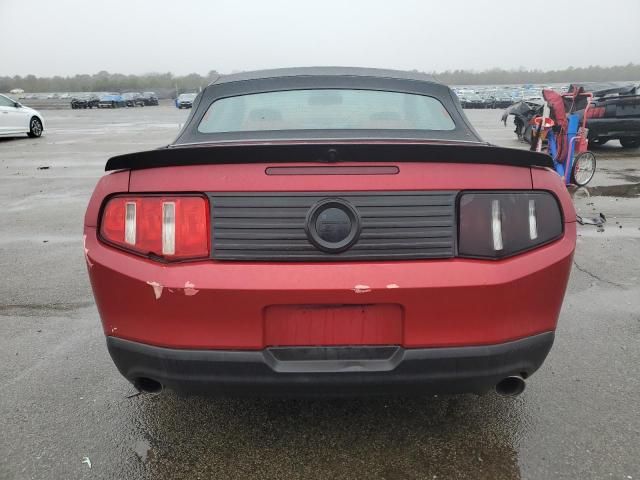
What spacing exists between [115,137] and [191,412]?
17090 millimetres

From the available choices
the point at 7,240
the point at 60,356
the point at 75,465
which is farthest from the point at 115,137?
the point at 75,465

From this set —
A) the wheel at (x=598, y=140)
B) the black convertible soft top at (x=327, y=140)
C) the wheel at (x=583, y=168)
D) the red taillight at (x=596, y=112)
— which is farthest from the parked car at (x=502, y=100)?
the black convertible soft top at (x=327, y=140)

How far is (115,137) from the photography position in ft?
58.0

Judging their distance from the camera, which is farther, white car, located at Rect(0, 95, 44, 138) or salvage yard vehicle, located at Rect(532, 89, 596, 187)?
white car, located at Rect(0, 95, 44, 138)

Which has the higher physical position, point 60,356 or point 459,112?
point 459,112

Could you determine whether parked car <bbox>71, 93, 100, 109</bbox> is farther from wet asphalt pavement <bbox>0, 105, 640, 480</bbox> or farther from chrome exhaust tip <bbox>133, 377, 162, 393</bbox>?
chrome exhaust tip <bbox>133, 377, 162, 393</bbox>

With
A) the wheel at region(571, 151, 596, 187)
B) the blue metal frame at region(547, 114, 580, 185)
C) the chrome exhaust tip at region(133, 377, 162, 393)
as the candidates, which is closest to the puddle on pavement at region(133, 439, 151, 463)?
the chrome exhaust tip at region(133, 377, 162, 393)

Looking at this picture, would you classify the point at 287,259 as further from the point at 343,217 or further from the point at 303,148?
the point at 303,148

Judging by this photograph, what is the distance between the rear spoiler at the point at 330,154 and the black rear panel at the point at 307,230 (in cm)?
13

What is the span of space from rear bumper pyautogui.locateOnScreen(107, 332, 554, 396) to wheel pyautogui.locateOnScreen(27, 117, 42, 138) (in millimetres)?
18592

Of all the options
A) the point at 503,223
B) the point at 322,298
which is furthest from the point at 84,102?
the point at 503,223

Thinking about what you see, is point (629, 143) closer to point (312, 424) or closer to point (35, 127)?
point (312, 424)

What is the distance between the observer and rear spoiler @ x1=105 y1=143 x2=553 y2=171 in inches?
69.9

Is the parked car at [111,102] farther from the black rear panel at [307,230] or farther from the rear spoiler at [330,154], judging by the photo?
the black rear panel at [307,230]
